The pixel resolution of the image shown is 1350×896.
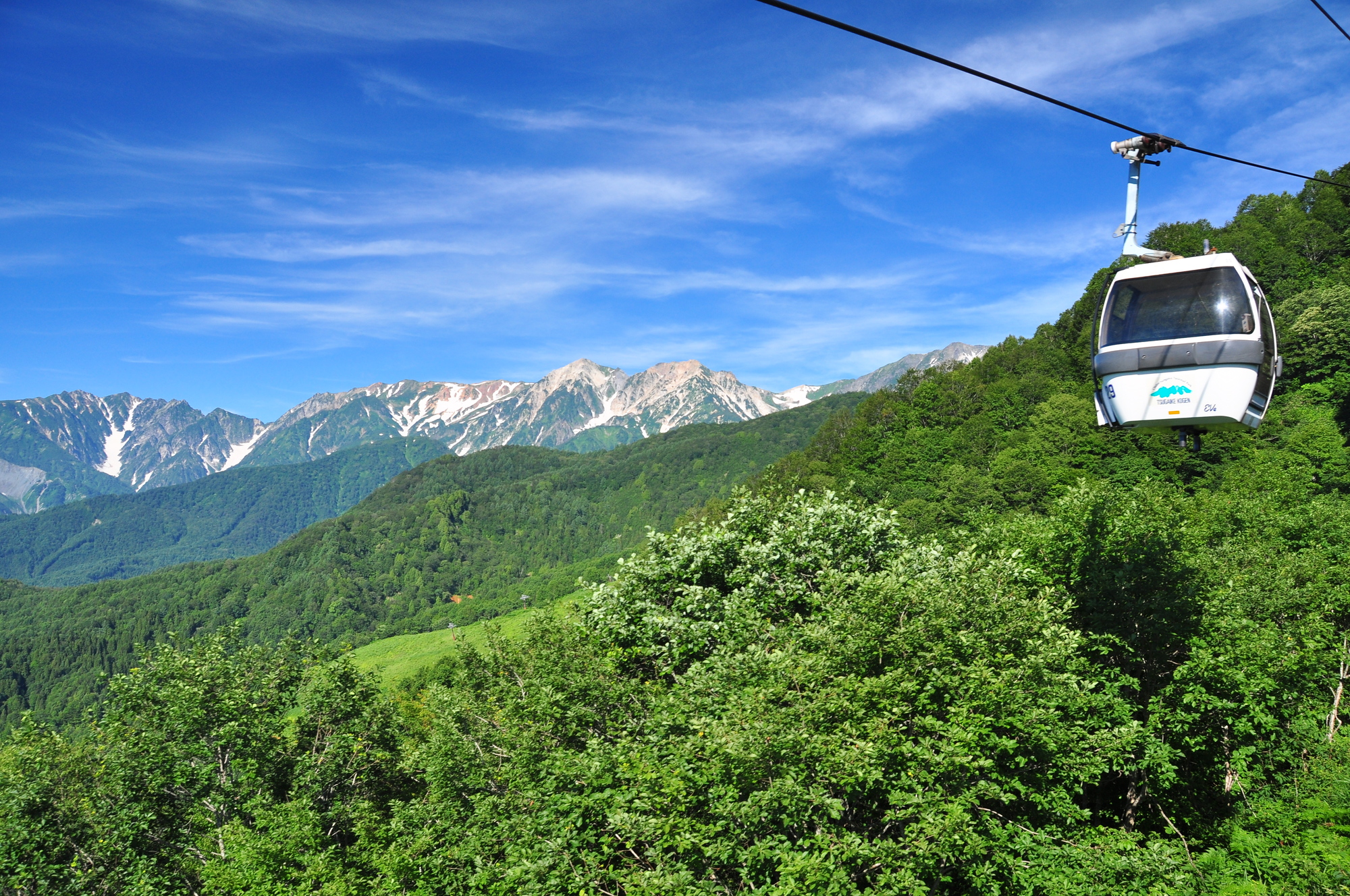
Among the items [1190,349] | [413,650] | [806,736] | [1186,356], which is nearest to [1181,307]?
[1190,349]

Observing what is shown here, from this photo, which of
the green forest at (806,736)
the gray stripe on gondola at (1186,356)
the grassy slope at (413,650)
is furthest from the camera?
the grassy slope at (413,650)

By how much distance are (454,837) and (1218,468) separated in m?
73.2

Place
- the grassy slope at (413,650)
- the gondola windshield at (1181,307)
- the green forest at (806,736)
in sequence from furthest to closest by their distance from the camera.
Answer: the grassy slope at (413,650) < the green forest at (806,736) < the gondola windshield at (1181,307)

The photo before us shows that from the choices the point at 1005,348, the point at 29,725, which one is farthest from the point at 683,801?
the point at 1005,348

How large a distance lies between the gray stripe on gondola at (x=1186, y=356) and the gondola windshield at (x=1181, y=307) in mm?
241

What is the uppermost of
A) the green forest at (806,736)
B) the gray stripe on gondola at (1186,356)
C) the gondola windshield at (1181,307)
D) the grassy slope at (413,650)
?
A: the gondola windshield at (1181,307)

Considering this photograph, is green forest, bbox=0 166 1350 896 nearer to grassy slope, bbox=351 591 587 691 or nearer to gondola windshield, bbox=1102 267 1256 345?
gondola windshield, bbox=1102 267 1256 345

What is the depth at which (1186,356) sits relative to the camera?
14.2 m

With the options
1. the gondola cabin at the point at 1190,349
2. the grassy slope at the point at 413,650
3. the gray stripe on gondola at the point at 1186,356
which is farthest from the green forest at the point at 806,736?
A: the grassy slope at the point at 413,650

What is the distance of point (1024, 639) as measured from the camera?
57.1 ft

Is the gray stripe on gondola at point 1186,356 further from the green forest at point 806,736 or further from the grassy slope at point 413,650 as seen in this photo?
the grassy slope at point 413,650

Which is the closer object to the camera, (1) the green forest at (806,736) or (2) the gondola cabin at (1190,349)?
(2) the gondola cabin at (1190,349)

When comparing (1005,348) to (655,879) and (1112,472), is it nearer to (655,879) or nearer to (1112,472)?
(1112,472)

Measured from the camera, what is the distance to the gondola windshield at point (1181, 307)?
14.0 meters
